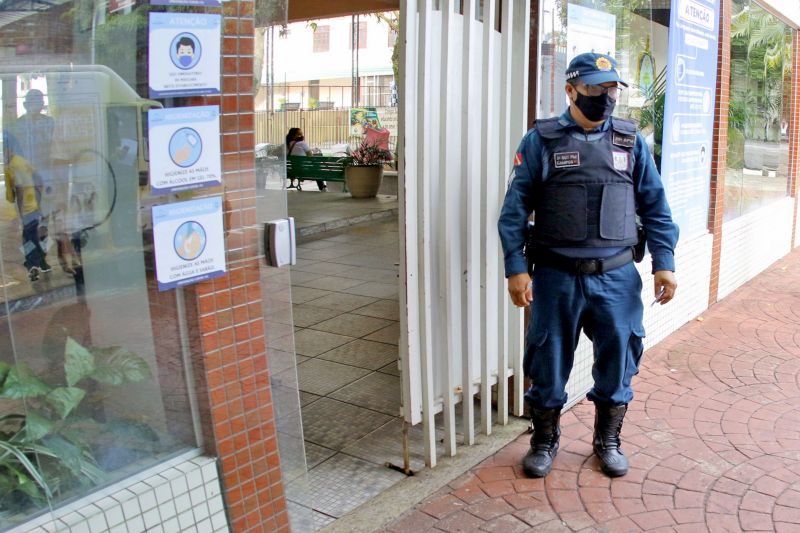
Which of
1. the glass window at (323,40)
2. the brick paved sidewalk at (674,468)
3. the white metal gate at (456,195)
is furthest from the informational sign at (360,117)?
the glass window at (323,40)

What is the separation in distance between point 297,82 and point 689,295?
43605 mm

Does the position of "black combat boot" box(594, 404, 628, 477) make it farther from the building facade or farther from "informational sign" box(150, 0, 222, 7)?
"informational sign" box(150, 0, 222, 7)

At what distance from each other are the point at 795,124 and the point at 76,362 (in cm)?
972

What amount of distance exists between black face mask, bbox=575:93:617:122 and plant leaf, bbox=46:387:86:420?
2.46m

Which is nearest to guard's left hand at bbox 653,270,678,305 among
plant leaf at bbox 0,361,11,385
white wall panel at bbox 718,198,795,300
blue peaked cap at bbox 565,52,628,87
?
blue peaked cap at bbox 565,52,628,87

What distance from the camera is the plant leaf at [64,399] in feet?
7.96

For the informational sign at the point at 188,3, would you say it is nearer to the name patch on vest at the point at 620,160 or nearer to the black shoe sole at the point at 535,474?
the name patch on vest at the point at 620,160

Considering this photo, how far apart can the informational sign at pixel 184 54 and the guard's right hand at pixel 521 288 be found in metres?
1.69

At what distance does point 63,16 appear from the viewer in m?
2.32

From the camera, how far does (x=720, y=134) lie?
22.9ft

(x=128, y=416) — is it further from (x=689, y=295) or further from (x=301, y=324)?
(x=689, y=295)

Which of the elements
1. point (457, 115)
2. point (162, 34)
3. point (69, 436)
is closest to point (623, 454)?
point (457, 115)

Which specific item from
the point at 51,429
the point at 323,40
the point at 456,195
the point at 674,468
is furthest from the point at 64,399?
the point at 323,40

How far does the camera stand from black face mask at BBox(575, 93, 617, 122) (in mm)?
3584
